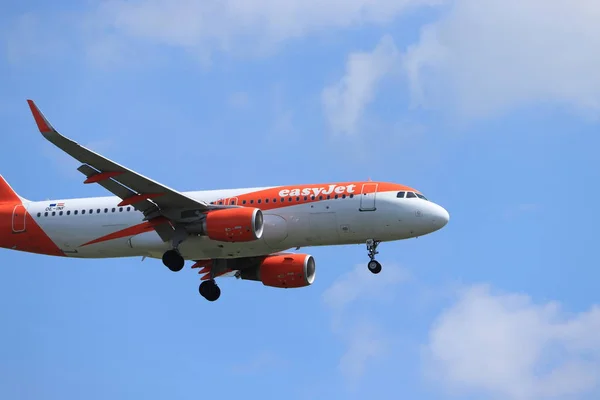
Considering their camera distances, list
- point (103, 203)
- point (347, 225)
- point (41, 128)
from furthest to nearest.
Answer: point (103, 203) → point (347, 225) → point (41, 128)

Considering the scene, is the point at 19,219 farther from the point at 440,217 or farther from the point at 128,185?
the point at 440,217

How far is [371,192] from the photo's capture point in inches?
2197

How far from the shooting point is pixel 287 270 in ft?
197

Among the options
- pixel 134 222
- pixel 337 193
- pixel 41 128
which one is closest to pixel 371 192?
pixel 337 193

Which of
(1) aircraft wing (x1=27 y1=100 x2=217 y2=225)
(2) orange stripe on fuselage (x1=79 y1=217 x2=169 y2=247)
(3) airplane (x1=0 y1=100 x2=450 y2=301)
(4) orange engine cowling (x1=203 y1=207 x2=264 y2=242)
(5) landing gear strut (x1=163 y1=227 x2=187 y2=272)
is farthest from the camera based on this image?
(2) orange stripe on fuselage (x1=79 y1=217 x2=169 y2=247)

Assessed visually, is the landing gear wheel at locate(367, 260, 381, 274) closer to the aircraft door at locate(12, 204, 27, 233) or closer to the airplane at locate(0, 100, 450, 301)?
the airplane at locate(0, 100, 450, 301)

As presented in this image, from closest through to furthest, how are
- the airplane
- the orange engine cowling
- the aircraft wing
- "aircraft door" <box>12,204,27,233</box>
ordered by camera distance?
1. the aircraft wing
2. the orange engine cowling
3. the airplane
4. "aircraft door" <box>12,204,27,233</box>

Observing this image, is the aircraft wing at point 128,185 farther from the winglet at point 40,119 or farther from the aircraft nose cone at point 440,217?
the aircraft nose cone at point 440,217

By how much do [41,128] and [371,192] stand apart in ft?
48.3

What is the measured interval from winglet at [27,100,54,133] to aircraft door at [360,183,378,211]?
1393 cm

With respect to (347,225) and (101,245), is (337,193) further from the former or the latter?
(101,245)

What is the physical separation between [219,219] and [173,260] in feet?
11.3

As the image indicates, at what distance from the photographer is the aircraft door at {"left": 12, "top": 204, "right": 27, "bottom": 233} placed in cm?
5987

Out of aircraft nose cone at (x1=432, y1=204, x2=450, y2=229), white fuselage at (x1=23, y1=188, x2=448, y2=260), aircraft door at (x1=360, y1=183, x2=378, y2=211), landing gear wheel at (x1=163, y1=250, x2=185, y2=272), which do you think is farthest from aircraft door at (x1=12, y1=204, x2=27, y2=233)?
aircraft nose cone at (x1=432, y1=204, x2=450, y2=229)
